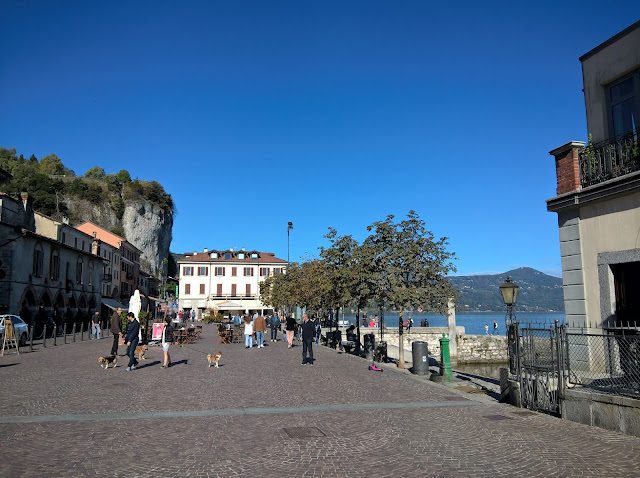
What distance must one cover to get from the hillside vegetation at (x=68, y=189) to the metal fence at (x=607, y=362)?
79.9m

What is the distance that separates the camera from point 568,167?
11289 mm

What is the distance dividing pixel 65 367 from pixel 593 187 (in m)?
15.6

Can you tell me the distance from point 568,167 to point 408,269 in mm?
7551

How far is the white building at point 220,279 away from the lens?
266 feet

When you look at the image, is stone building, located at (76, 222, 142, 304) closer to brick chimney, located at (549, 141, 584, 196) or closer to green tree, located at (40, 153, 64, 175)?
green tree, located at (40, 153, 64, 175)

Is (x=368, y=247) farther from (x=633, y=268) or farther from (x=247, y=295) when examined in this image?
(x=247, y=295)

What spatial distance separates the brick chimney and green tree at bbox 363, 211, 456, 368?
678cm

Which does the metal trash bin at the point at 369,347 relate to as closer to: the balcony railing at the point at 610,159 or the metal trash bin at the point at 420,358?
the metal trash bin at the point at 420,358

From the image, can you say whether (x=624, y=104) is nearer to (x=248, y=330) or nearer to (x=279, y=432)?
(x=279, y=432)

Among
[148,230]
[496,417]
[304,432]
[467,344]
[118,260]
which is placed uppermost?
[148,230]

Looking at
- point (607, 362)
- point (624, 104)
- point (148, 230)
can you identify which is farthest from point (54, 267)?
point (148, 230)

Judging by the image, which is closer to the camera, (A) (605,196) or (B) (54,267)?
(A) (605,196)

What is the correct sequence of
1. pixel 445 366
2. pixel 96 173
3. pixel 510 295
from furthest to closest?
pixel 96 173 < pixel 445 366 < pixel 510 295

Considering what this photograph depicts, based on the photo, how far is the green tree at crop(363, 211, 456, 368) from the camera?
58.0 feet
